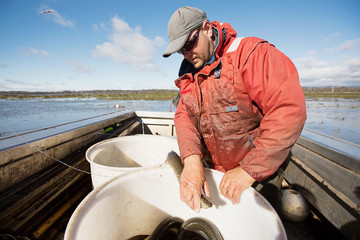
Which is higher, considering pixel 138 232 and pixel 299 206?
pixel 138 232

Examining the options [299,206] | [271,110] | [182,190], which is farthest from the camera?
[299,206]

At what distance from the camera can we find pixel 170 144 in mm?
1979

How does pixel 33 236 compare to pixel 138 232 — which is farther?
pixel 138 232

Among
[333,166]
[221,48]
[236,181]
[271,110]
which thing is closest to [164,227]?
[236,181]

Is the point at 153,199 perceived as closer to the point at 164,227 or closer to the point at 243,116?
the point at 164,227

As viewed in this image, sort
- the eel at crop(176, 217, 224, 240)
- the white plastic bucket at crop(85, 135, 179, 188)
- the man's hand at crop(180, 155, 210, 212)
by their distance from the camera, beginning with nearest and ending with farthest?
the man's hand at crop(180, 155, 210, 212)
the eel at crop(176, 217, 224, 240)
the white plastic bucket at crop(85, 135, 179, 188)

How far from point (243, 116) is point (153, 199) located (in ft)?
3.27

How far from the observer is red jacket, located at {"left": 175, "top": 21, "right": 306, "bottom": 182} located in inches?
33.1

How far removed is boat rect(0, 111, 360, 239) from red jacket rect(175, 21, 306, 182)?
1124mm

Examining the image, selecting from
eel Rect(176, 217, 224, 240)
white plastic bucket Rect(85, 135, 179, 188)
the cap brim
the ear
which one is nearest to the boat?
white plastic bucket Rect(85, 135, 179, 188)

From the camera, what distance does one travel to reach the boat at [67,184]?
4.13 feet

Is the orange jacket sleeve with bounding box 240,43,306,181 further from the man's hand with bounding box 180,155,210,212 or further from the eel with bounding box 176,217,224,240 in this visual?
the eel with bounding box 176,217,224,240

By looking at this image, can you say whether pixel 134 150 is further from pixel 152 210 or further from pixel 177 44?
pixel 177 44

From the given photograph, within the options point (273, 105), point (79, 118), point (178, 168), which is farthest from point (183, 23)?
point (79, 118)
